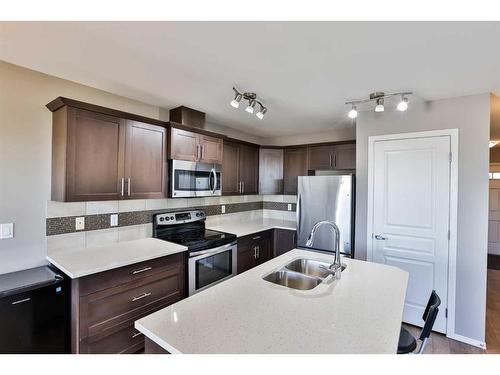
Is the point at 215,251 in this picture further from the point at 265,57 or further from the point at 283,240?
the point at 265,57

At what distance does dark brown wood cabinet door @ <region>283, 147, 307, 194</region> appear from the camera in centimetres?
394

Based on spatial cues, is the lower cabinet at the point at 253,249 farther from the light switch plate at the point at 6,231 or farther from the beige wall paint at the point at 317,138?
the light switch plate at the point at 6,231

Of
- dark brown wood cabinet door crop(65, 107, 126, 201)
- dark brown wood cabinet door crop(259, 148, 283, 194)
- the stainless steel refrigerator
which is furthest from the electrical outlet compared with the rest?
dark brown wood cabinet door crop(259, 148, 283, 194)

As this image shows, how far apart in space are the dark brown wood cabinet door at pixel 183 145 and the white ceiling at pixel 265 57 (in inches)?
14.6

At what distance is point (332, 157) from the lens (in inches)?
145

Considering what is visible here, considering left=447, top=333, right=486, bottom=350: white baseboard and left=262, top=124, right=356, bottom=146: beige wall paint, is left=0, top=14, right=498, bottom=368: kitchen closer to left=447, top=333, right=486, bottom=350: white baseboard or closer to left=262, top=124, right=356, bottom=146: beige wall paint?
left=447, top=333, right=486, bottom=350: white baseboard

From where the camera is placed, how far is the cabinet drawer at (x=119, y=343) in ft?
5.98

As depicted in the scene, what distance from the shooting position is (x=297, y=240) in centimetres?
340

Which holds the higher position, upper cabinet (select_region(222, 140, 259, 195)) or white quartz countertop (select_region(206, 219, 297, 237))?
upper cabinet (select_region(222, 140, 259, 195))

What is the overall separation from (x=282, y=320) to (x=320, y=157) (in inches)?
118

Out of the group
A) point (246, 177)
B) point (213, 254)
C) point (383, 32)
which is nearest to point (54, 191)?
point (213, 254)

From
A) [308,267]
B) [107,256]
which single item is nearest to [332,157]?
[308,267]

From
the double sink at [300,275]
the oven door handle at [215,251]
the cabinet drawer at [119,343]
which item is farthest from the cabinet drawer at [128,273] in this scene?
the double sink at [300,275]
